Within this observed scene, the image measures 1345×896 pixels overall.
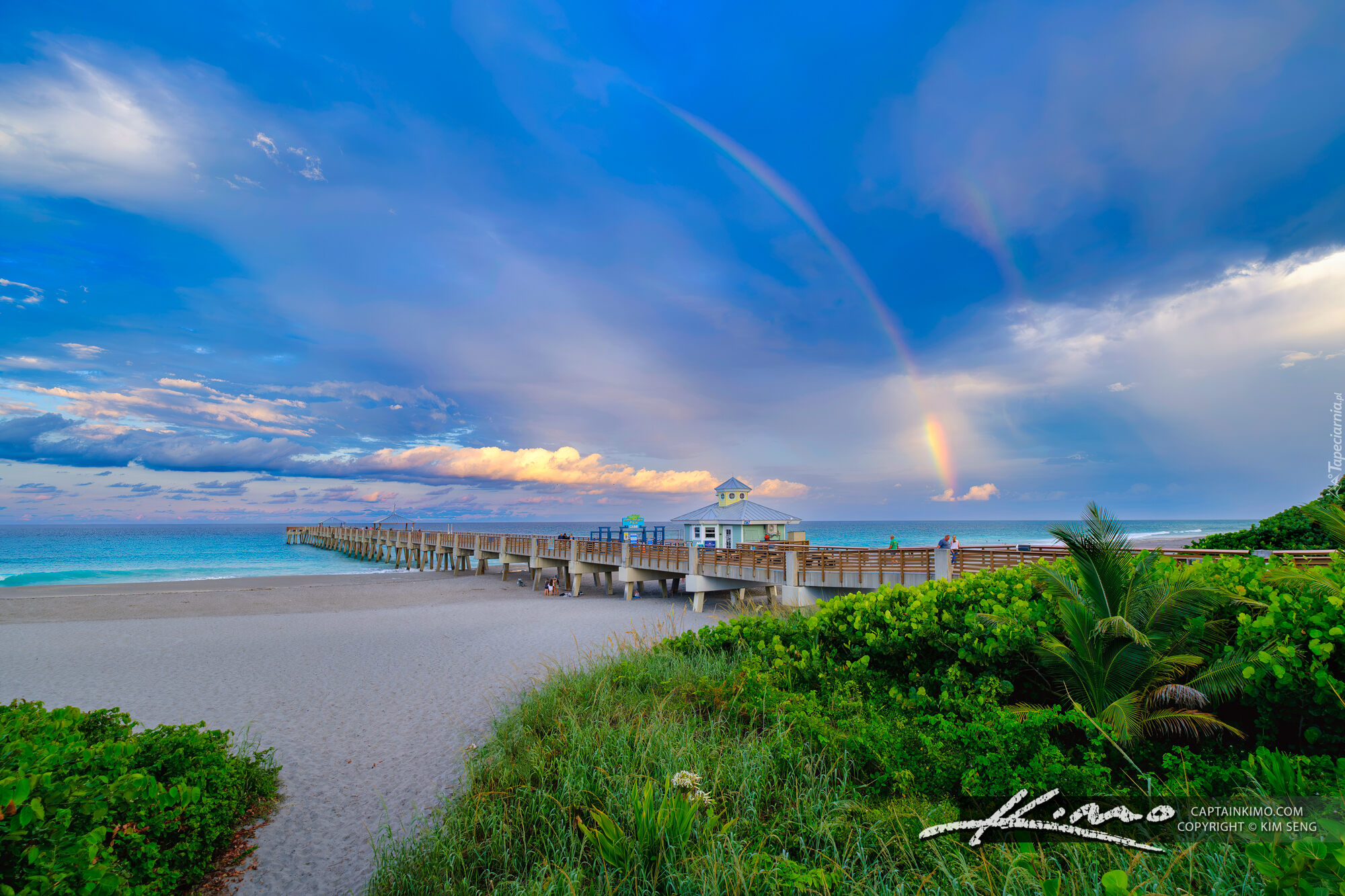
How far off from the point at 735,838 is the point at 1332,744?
14.9ft

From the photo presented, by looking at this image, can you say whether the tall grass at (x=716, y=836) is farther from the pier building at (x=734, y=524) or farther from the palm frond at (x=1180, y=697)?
the pier building at (x=734, y=524)

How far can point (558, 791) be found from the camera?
17.4 feet

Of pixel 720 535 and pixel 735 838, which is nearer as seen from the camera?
pixel 735 838

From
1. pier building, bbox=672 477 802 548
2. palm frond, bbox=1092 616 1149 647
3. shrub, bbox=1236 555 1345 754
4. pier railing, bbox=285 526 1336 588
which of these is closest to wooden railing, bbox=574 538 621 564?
pier railing, bbox=285 526 1336 588

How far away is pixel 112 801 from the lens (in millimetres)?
3295

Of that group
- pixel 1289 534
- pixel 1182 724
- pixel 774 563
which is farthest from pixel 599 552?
pixel 1182 724

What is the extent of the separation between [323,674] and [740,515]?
19881 mm

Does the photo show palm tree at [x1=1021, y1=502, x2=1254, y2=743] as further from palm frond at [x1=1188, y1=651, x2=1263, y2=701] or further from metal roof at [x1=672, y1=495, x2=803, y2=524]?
metal roof at [x1=672, y1=495, x2=803, y2=524]

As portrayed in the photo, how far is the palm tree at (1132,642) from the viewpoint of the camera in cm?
479

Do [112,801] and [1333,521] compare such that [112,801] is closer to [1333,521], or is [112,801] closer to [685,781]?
[685,781]

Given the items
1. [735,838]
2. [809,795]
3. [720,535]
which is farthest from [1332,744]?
[720,535]

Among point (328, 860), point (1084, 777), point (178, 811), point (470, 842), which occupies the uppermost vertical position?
point (1084, 777)

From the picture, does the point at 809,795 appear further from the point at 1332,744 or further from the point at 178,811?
the point at 178,811

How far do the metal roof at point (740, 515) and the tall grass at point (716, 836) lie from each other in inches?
845
